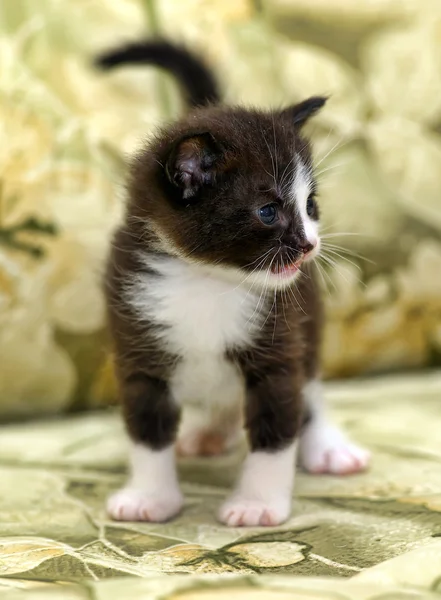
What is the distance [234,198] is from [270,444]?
420 millimetres

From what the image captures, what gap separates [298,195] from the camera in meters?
1.27

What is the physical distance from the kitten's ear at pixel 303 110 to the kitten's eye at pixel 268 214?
0.22 meters

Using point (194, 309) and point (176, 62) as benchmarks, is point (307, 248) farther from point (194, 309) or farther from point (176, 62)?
point (176, 62)

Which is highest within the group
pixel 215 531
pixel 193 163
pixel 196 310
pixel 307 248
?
pixel 193 163

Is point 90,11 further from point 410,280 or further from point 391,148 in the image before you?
point 410,280

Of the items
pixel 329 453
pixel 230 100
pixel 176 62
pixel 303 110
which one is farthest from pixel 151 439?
pixel 230 100

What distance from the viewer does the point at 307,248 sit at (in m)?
1.25

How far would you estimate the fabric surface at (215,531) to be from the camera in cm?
95

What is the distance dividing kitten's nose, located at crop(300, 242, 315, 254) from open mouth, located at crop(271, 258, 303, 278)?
15 millimetres

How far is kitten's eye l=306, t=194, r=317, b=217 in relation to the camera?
1.35 meters

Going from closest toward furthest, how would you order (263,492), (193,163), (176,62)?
(193,163), (263,492), (176,62)

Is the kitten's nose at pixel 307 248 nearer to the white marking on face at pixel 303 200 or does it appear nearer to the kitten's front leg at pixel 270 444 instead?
the white marking on face at pixel 303 200

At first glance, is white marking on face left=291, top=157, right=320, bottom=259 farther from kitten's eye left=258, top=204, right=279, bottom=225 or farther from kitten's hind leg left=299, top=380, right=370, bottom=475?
kitten's hind leg left=299, top=380, right=370, bottom=475

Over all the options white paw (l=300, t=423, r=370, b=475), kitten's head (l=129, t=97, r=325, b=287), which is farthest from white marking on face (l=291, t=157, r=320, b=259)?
white paw (l=300, t=423, r=370, b=475)
